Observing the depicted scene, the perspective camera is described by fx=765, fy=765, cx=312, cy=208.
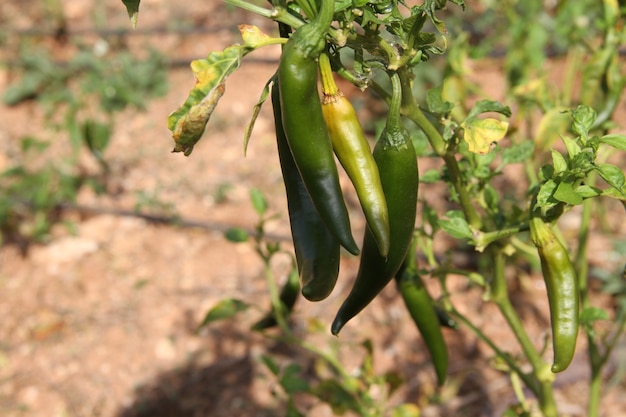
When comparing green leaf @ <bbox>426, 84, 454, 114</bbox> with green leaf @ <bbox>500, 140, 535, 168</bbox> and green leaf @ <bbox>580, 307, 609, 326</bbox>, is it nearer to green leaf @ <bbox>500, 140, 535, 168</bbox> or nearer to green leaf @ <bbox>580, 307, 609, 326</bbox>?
green leaf @ <bbox>500, 140, 535, 168</bbox>

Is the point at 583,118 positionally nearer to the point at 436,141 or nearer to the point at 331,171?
the point at 436,141

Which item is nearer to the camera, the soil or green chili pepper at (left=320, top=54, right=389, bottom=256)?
green chili pepper at (left=320, top=54, right=389, bottom=256)

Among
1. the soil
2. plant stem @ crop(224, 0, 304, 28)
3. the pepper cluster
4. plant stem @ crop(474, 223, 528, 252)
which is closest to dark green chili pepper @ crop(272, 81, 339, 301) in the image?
the pepper cluster

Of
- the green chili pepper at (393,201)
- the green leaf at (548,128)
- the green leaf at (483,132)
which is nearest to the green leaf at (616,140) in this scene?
the green leaf at (483,132)

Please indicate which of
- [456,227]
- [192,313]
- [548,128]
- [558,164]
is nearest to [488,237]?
[456,227]

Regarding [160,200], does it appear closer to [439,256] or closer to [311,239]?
[439,256]

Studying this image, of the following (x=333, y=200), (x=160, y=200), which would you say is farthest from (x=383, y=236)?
(x=160, y=200)
